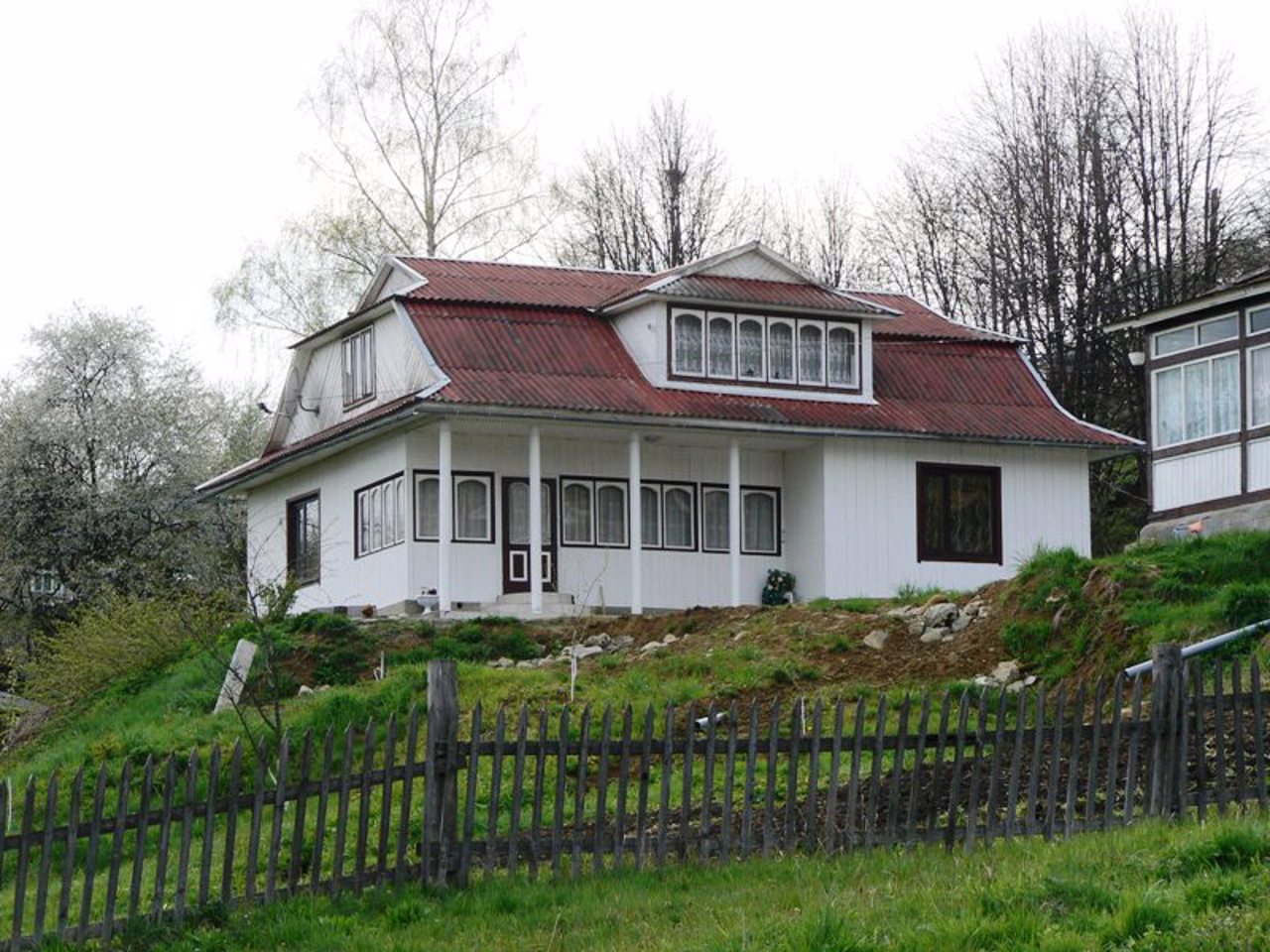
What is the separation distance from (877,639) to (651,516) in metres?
12.0

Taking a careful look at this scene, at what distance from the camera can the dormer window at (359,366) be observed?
36000 mm

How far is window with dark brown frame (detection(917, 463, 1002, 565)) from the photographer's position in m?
36.0

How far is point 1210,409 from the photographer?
32.3 metres

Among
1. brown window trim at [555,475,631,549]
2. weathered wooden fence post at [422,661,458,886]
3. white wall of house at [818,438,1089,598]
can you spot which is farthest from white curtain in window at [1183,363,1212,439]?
weathered wooden fence post at [422,661,458,886]

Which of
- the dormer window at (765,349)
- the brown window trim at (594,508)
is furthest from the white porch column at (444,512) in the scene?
the dormer window at (765,349)

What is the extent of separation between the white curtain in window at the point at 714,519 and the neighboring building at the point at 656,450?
0.11ft

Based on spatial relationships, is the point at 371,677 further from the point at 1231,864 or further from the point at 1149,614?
the point at 1231,864

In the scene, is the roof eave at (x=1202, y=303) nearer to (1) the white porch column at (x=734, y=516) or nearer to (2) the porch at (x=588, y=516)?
(2) the porch at (x=588, y=516)

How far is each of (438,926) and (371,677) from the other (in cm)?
1360

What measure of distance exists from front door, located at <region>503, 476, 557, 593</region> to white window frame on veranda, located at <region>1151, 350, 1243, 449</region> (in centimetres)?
931

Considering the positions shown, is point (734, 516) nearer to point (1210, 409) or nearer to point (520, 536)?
point (520, 536)

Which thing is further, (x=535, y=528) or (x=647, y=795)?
(x=535, y=528)

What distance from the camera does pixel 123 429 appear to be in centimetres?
4862

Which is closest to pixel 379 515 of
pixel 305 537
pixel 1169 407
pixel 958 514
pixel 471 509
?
pixel 471 509
